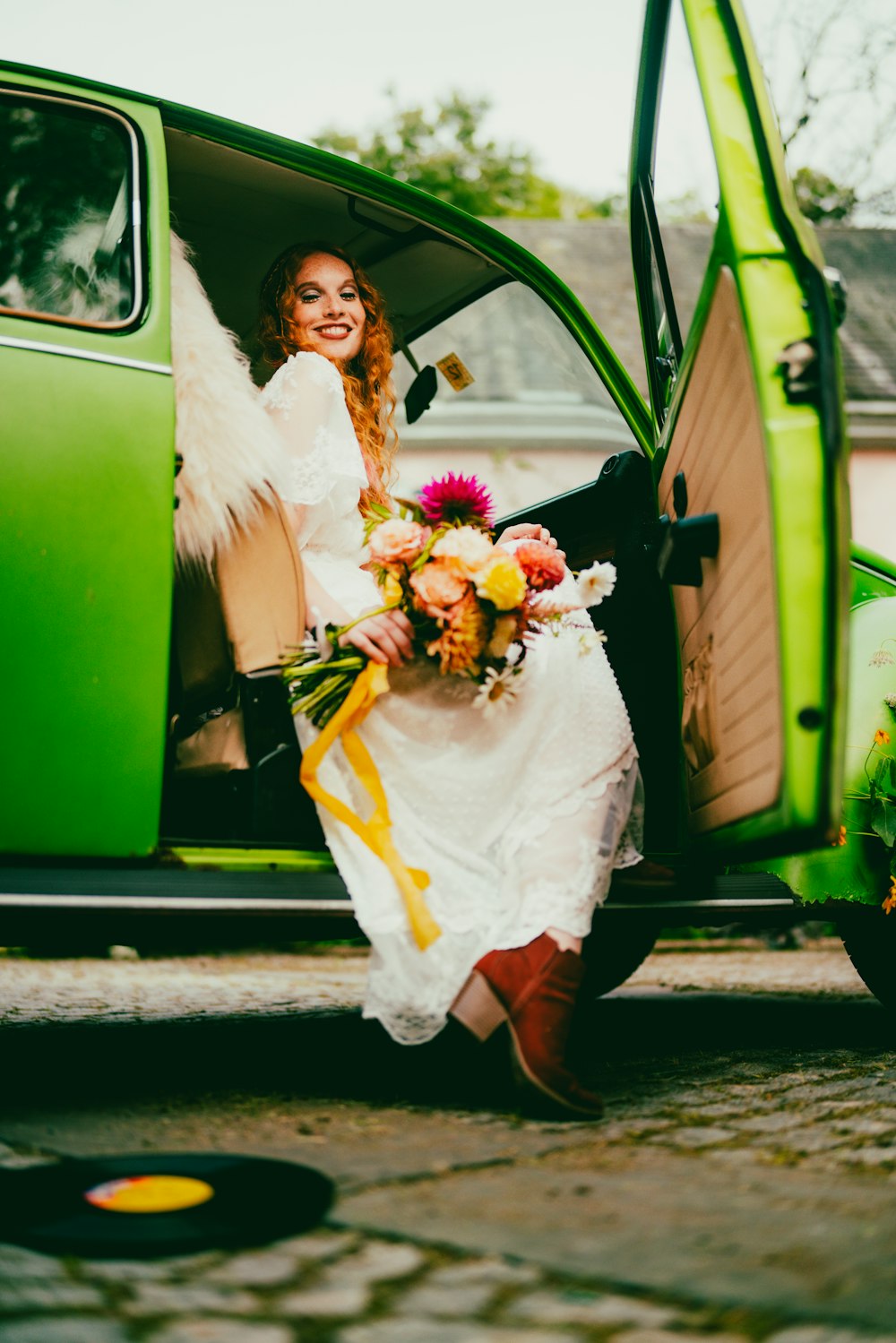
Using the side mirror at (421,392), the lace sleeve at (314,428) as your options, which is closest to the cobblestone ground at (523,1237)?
the lace sleeve at (314,428)

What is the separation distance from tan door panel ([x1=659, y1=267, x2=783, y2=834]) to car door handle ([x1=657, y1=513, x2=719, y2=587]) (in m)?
0.02

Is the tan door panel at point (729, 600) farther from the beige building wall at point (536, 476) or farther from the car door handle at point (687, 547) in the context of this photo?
the beige building wall at point (536, 476)

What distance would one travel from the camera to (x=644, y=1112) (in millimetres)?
2357

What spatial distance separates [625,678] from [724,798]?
0.79 m

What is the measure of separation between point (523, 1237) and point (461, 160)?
1000 inches

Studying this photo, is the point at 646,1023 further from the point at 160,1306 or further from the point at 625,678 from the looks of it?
the point at 160,1306

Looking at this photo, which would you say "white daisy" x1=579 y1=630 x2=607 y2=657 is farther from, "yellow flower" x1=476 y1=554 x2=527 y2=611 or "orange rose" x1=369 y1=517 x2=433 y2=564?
"orange rose" x1=369 y1=517 x2=433 y2=564

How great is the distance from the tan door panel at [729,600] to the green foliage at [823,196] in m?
14.3

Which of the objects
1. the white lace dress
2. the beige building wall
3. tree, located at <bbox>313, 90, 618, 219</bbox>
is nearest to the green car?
the white lace dress

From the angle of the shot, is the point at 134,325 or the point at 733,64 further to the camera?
the point at 134,325

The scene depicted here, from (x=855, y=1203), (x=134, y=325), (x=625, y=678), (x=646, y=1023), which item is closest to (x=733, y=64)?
(x=134, y=325)

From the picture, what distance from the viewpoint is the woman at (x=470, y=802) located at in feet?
7.58

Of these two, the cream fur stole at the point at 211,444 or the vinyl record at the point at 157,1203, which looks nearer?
the vinyl record at the point at 157,1203

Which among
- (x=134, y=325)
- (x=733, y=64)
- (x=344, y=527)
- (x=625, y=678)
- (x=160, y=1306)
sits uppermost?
(x=733, y=64)
